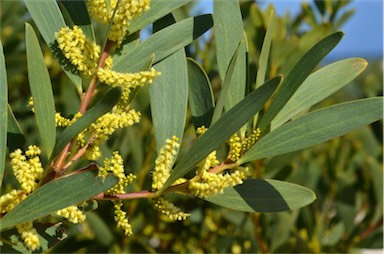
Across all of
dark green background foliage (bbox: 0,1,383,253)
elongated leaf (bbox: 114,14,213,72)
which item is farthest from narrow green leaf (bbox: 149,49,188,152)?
dark green background foliage (bbox: 0,1,383,253)

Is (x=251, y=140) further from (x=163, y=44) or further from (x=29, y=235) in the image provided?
(x=29, y=235)

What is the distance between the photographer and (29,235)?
1.96 feet

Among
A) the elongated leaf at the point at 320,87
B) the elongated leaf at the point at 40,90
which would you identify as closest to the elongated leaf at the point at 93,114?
the elongated leaf at the point at 40,90

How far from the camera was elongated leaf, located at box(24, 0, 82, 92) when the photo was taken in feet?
2.20

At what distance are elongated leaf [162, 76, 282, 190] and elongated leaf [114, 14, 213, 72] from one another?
141mm

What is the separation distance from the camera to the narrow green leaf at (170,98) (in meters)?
0.70

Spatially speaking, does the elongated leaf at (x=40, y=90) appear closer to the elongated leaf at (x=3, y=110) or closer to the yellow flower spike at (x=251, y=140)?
the elongated leaf at (x=3, y=110)

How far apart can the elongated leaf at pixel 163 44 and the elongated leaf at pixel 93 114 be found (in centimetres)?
13

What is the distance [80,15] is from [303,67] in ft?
0.92

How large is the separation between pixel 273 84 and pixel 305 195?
0.61 ft

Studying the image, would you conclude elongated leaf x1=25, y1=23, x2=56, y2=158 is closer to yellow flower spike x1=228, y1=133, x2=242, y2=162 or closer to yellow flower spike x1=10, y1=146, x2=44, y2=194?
yellow flower spike x1=10, y1=146, x2=44, y2=194

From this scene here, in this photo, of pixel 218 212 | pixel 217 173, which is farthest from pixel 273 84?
pixel 218 212

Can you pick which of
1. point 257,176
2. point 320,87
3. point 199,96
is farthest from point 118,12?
point 257,176

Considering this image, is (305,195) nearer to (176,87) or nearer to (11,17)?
(176,87)
